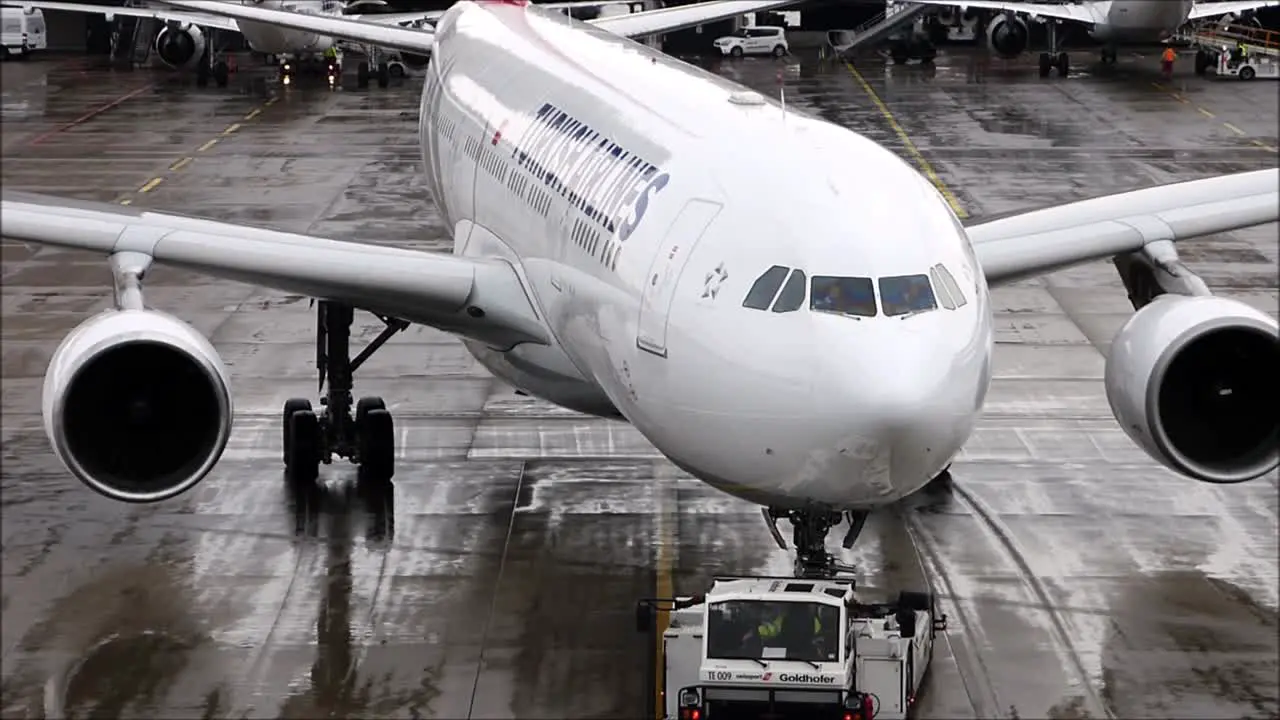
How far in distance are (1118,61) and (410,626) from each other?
170 feet

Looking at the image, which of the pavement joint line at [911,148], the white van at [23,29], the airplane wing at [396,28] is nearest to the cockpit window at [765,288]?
the airplane wing at [396,28]

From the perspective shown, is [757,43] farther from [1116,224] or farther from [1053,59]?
[1116,224]

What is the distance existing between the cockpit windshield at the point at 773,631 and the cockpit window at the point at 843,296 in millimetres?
2370

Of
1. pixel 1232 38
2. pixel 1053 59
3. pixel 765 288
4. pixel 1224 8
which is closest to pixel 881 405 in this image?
pixel 765 288

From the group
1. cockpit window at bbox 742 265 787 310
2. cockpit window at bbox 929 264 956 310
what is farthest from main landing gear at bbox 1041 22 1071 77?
cockpit window at bbox 742 265 787 310

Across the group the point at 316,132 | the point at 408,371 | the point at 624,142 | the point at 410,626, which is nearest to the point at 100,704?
the point at 410,626

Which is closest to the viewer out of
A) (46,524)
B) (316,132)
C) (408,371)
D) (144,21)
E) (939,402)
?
(939,402)

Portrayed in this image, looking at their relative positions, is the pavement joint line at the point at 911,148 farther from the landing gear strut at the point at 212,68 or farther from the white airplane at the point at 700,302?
the landing gear strut at the point at 212,68

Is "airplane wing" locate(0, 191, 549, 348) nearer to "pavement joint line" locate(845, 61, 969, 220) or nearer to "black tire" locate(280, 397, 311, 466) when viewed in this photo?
"black tire" locate(280, 397, 311, 466)

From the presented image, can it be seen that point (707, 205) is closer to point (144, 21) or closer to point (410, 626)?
point (410, 626)

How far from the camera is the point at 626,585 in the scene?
1964 cm

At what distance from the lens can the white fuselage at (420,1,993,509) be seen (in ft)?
46.1

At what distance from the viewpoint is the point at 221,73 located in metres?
59.7

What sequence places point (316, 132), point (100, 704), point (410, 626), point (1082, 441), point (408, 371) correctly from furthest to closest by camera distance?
point (316, 132), point (408, 371), point (1082, 441), point (410, 626), point (100, 704)
